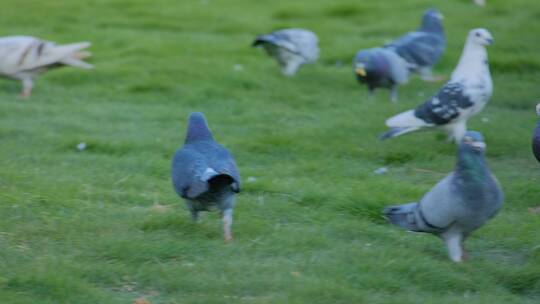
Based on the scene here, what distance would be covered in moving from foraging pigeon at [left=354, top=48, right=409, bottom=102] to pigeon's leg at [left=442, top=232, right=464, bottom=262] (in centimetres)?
415

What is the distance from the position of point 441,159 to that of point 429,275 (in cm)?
268

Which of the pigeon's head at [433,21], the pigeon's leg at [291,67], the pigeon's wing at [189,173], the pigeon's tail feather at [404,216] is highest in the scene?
the pigeon's wing at [189,173]

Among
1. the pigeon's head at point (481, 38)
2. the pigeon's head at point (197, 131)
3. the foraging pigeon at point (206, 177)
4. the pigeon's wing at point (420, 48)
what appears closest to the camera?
the foraging pigeon at point (206, 177)

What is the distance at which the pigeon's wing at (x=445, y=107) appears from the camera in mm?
7234

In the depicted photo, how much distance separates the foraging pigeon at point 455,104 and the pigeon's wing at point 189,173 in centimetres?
262

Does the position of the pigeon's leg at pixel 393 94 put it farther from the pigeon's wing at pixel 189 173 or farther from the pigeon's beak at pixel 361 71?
the pigeon's wing at pixel 189 173

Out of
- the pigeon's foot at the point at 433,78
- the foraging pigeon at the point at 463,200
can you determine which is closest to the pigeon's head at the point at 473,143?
the foraging pigeon at the point at 463,200

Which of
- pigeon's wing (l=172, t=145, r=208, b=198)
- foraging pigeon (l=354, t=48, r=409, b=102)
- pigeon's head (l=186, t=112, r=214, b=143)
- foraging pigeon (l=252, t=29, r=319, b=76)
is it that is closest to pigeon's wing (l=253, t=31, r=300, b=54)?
foraging pigeon (l=252, t=29, r=319, b=76)

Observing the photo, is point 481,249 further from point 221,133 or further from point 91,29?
point 91,29

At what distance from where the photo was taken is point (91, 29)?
476 inches

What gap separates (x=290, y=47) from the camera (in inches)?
386

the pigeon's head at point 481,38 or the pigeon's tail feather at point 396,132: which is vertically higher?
the pigeon's head at point 481,38

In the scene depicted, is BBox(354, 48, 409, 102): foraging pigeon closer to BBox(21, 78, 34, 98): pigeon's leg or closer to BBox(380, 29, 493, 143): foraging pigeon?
BBox(380, 29, 493, 143): foraging pigeon

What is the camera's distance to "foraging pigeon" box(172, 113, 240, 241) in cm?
489
